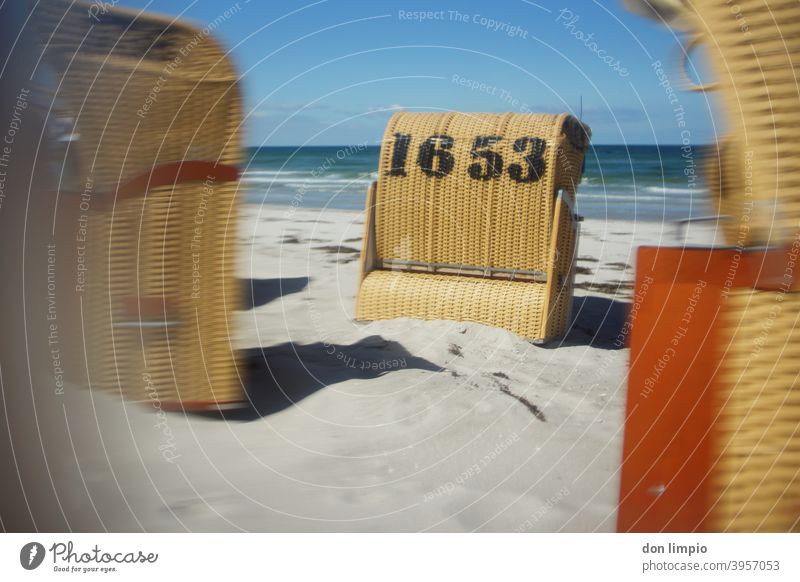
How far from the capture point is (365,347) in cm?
277

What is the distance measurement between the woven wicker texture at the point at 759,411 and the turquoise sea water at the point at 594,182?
16.3ft

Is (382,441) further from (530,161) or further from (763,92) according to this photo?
(530,161)

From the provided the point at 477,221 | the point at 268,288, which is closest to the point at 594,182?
the point at 268,288

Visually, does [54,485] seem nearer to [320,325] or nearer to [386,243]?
[320,325]

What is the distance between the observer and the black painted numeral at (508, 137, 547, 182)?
2908mm

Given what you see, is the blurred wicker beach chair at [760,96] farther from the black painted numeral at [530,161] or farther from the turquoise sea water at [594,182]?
the turquoise sea water at [594,182]

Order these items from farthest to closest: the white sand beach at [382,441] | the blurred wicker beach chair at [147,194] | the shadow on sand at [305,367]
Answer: the shadow on sand at [305,367]
the blurred wicker beach chair at [147,194]
the white sand beach at [382,441]

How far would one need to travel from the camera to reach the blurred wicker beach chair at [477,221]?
293cm

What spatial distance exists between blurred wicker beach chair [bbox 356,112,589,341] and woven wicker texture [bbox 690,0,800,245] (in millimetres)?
1803

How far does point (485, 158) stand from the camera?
3.00 meters

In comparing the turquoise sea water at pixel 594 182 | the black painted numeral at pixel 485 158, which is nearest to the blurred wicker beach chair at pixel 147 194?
the black painted numeral at pixel 485 158

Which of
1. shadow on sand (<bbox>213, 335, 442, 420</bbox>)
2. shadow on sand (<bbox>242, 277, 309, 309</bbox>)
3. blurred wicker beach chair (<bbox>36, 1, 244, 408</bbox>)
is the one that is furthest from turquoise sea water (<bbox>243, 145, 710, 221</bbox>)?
blurred wicker beach chair (<bbox>36, 1, 244, 408</bbox>)

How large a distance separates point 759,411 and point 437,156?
2.11 meters

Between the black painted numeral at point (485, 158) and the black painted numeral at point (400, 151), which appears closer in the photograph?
the black painted numeral at point (485, 158)
